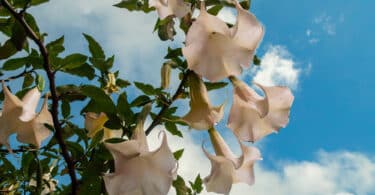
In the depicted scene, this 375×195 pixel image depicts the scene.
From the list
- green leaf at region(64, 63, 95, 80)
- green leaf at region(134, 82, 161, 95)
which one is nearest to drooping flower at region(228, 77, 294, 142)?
green leaf at region(134, 82, 161, 95)

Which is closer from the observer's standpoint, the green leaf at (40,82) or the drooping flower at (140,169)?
the drooping flower at (140,169)

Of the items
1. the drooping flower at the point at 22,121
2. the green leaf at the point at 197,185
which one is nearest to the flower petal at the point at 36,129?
the drooping flower at the point at 22,121

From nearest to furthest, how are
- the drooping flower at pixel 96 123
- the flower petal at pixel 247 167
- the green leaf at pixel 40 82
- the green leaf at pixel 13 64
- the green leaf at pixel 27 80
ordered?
the flower petal at pixel 247 167, the green leaf at pixel 40 82, the drooping flower at pixel 96 123, the green leaf at pixel 13 64, the green leaf at pixel 27 80

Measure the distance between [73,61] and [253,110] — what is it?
669 millimetres

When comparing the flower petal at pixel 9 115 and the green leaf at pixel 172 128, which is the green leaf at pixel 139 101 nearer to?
the green leaf at pixel 172 128

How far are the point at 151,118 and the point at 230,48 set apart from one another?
62 centimetres

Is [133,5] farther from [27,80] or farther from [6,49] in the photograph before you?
[27,80]

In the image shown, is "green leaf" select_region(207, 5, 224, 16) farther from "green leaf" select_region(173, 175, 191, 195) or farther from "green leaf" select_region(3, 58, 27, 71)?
"green leaf" select_region(3, 58, 27, 71)

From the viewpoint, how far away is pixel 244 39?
1375 millimetres

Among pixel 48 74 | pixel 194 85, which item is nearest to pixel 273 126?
pixel 194 85

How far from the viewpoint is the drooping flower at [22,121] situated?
5.22ft

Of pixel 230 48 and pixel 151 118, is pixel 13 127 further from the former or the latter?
pixel 230 48

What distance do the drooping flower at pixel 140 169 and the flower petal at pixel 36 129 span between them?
12.5 inches

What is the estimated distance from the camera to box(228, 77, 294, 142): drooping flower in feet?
5.08
